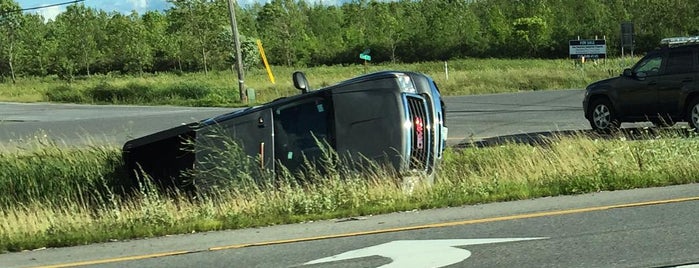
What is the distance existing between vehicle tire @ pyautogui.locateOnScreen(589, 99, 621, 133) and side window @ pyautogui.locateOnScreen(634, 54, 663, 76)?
96 centimetres

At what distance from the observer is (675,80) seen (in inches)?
562

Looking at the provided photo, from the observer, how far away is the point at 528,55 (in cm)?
7906

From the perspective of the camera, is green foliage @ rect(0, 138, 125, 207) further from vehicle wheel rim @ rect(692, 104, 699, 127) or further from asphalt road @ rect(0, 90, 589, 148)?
vehicle wheel rim @ rect(692, 104, 699, 127)

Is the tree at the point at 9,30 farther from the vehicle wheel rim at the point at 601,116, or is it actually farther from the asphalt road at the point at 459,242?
the asphalt road at the point at 459,242

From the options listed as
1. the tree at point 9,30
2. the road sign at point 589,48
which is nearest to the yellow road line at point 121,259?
the road sign at point 589,48

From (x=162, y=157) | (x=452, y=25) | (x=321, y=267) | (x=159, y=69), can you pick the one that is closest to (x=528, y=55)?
(x=452, y=25)

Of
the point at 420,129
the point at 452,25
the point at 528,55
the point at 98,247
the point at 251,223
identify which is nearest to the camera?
the point at 98,247

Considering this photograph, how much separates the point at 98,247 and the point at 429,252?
3.41 m

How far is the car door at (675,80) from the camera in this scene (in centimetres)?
1412

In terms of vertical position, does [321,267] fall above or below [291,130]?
below

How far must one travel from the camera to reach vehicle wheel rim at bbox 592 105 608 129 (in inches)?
606

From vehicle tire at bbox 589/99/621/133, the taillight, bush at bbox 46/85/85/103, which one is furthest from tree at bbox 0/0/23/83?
the taillight

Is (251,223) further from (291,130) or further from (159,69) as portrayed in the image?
(159,69)

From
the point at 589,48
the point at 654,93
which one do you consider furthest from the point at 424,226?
the point at 589,48
